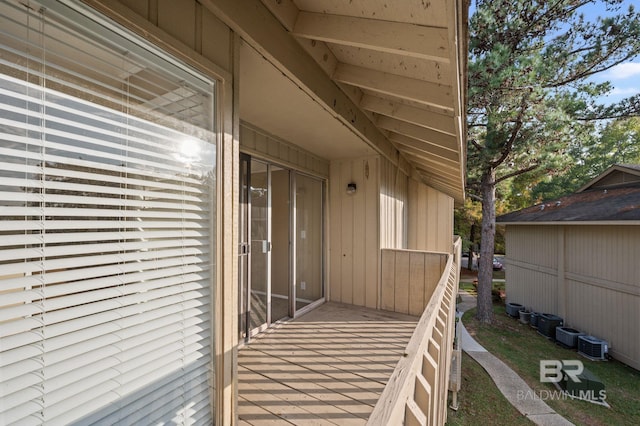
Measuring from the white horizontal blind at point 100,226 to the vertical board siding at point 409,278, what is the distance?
3358 millimetres

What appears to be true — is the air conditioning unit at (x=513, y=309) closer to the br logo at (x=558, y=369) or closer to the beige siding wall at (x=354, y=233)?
the br logo at (x=558, y=369)

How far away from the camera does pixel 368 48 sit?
5.48 ft

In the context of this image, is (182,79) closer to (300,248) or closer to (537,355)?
(300,248)

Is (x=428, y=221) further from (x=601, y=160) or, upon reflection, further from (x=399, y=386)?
(x=601, y=160)

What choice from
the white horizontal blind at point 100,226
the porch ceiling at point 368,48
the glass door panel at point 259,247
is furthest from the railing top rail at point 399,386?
the glass door panel at point 259,247

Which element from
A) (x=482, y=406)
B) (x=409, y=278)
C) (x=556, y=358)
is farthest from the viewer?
(x=556, y=358)

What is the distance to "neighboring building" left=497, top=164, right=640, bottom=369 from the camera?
7.30 m

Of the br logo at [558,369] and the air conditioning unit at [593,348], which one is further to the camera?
the air conditioning unit at [593,348]

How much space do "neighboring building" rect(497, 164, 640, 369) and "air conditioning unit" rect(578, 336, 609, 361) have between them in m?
0.26

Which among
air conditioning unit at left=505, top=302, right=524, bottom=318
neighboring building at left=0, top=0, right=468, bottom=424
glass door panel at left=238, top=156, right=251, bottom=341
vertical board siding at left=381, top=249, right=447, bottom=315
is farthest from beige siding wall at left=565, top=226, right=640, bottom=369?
glass door panel at left=238, top=156, right=251, bottom=341

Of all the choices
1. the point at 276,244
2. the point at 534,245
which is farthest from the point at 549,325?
the point at 276,244

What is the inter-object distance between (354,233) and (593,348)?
7985 millimetres

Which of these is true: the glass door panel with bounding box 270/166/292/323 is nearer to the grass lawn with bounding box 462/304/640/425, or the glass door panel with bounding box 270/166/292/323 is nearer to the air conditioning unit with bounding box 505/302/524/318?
the grass lawn with bounding box 462/304/640/425

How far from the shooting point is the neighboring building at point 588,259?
7305 millimetres
